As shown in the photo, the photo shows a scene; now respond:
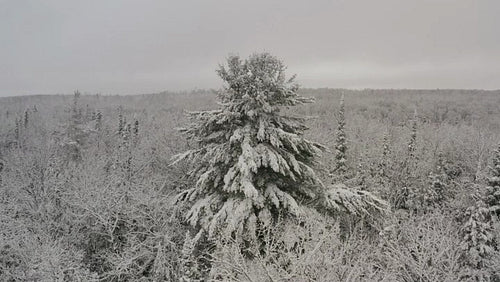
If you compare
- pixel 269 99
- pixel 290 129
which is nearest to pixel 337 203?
pixel 290 129

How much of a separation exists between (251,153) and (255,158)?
0.22 metres

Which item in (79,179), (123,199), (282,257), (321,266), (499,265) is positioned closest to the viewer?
(321,266)

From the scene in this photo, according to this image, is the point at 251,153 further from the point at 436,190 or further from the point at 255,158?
the point at 436,190

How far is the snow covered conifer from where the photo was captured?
14.1m

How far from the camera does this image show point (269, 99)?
15359 mm

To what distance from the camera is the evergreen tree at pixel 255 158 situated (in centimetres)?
1411

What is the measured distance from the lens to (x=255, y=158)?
14000mm

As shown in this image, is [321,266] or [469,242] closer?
[321,266]

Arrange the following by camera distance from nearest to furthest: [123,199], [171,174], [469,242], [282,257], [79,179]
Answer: [282,257] → [469,242] → [123,199] → [79,179] → [171,174]

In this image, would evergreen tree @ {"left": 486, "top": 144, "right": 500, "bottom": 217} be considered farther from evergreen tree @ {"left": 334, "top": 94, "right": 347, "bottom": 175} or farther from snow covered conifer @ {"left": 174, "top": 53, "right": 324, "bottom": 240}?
snow covered conifer @ {"left": 174, "top": 53, "right": 324, "bottom": 240}

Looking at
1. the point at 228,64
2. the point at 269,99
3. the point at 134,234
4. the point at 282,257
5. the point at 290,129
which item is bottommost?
the point at 134,234

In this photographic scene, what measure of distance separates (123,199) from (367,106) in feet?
369

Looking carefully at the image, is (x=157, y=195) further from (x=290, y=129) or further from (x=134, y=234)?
(x=290, y=129)

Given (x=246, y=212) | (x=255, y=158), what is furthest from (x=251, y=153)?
(x=246, y=212)
